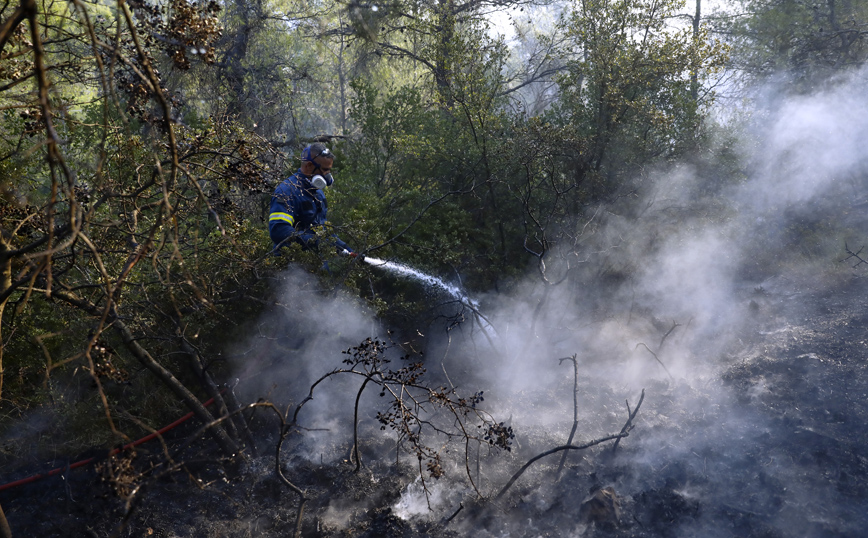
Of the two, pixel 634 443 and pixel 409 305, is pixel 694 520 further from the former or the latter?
pixel 409 305

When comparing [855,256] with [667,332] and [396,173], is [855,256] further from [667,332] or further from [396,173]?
[396,173]

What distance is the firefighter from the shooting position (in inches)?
240

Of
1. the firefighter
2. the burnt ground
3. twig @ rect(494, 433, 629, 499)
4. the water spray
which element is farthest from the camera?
the water spray

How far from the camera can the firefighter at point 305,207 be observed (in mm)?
6098

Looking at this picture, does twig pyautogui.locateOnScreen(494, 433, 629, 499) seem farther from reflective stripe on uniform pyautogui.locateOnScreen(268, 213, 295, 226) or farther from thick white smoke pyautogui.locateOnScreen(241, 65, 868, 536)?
reflective stripe on uniform pyautogui.locateOnScreen(268, 213, 295, 226)

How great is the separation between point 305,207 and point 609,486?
459 centimetres

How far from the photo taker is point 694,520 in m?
4.20

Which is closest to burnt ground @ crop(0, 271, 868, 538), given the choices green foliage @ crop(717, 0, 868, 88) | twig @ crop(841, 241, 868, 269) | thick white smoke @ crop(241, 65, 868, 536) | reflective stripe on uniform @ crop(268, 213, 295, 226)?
thick white smoke @ crop(241, 65, 868, 536)

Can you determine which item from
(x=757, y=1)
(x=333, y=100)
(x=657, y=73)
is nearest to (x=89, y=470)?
(x=657, y=73)

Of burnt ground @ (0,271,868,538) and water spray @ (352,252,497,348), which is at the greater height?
water spray @ (352,252,497,348)

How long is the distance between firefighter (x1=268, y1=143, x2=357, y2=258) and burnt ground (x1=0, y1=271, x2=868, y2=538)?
6.74 ft

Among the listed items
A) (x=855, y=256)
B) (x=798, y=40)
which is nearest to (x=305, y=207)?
(x=855, y=256)

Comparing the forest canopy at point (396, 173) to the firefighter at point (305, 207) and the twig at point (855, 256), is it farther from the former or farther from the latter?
the twig at point (855, 256)

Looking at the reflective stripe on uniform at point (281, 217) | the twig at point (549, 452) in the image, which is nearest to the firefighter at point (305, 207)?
the reflective stripe on uniform at point (281, 217)
